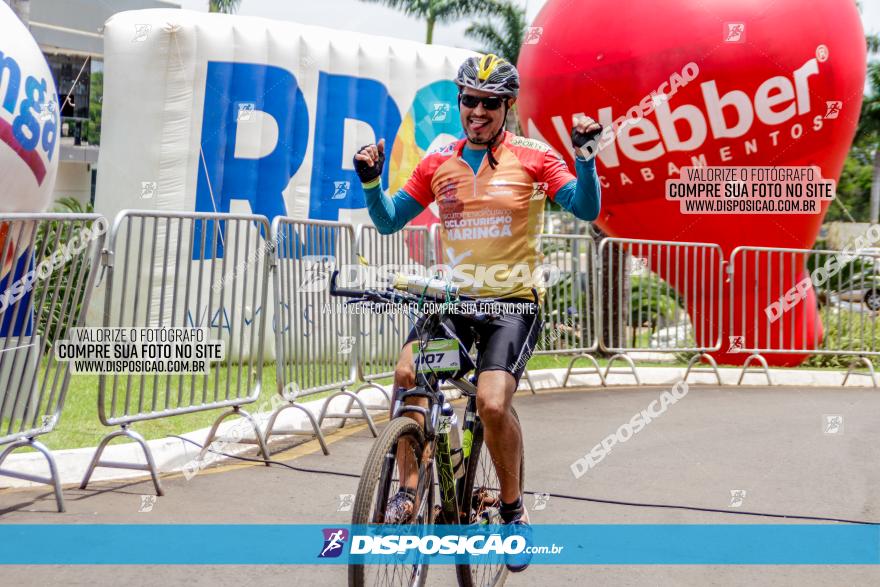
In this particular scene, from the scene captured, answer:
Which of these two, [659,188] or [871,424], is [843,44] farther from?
[871,424]

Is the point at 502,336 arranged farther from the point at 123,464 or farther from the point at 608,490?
the point at 123,464

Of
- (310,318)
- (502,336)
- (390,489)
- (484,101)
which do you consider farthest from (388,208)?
(310,318)

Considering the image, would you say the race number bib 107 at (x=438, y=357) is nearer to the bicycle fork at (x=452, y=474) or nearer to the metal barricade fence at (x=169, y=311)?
the bicycle fork at (x=452, y=474)

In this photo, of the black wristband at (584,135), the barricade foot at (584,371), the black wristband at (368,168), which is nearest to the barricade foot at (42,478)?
the black wristband at (368,168)

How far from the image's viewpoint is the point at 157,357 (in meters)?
6.37

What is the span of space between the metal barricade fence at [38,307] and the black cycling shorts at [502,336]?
244 cm

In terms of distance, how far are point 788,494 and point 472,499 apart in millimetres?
3124

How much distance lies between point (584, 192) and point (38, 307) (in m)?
3.16

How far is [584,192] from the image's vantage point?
4.33 metres

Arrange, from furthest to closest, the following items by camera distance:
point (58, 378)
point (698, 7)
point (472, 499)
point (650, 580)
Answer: point (698, 7) < point (58, 378) < point (650, 580) < point (472, 499)

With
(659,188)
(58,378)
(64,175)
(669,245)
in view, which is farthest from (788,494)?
(64,175)

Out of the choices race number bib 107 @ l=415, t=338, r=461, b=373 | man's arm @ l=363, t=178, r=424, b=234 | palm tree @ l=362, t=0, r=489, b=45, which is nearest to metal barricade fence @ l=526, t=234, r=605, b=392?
man's arm @ l=363, t=178, r=424, b=234

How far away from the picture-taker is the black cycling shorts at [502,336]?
4.21 metres

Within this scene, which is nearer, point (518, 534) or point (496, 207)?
point (518, 534)
